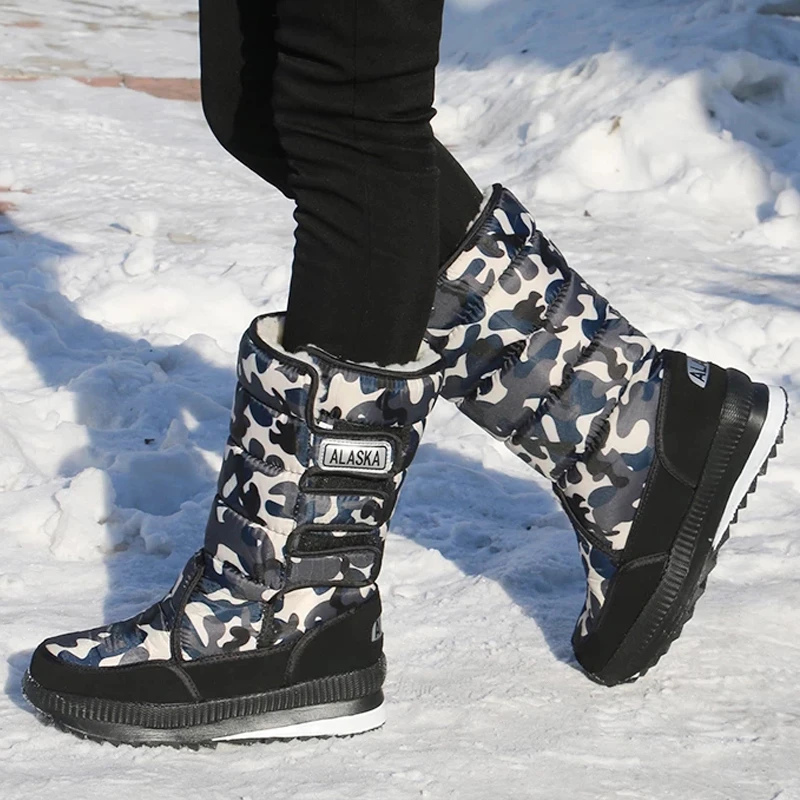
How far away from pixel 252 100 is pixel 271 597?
20.8 inches

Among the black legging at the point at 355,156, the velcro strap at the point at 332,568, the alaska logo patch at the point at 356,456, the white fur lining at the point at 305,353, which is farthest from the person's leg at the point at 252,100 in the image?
the velcro strap at the point at 332,568

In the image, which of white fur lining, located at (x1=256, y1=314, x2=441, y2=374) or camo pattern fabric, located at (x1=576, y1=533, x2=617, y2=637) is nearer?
white fur lining, located at (x1=256, y1=314, x2=441, y2=374)

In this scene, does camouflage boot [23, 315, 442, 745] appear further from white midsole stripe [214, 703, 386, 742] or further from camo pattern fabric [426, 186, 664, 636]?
camo pattern fabric [426, 186, 664, 636]

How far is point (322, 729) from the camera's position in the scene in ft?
4.19

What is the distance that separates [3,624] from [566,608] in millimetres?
692

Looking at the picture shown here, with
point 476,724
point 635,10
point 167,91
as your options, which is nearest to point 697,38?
point 635,10

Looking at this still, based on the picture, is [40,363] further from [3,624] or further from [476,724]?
[476,724]

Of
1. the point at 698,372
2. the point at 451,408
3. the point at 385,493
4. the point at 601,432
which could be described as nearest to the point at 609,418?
the point at 601,432

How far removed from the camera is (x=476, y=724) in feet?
4.34

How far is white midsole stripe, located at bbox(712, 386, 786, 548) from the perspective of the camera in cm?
140

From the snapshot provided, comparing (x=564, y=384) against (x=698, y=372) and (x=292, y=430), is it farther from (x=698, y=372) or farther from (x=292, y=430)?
(x=292, y=430)

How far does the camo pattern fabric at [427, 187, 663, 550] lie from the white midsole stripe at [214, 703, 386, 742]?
1.10 ft

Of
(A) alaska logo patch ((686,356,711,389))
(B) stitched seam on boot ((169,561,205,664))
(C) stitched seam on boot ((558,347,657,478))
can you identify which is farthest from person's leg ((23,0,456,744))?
(A) alaska logo patch ((686,356,711,389))

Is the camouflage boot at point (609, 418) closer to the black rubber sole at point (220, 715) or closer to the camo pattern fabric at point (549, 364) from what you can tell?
the camo pattern fabric at point (549, 364)
